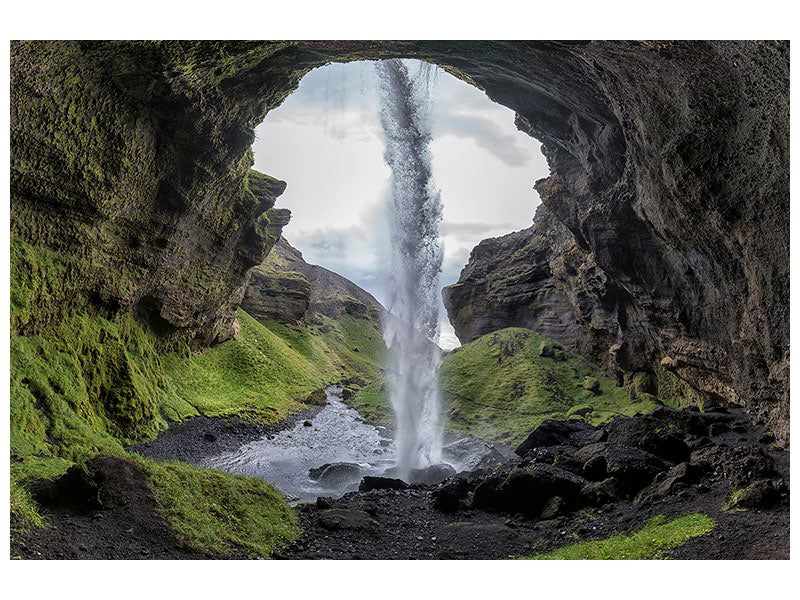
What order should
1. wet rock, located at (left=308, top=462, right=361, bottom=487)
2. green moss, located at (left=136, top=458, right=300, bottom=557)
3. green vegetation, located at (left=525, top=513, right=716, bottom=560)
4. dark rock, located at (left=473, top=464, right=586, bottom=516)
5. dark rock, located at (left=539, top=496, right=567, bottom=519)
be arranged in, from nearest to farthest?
green vegetation, located at (left=525, top=513, right=716, bottom=560)
green moss, located at (left=136, top=458, right=300, bottom=557)
dark rock, located at (left=539, top=496, right=567, bottom=519)
dark rock, located at (left=473, top=464, right=586, bottom=516)
wet rock, located at (left=308, top=462, right=361, bottom=487)

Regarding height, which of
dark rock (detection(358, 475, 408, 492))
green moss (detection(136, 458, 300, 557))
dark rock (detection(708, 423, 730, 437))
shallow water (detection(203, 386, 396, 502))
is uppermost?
dark rock (detection(708, 423, 730, 437))

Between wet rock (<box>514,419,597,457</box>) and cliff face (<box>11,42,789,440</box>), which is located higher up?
cliff face (<box>11,42,789,440</box>)

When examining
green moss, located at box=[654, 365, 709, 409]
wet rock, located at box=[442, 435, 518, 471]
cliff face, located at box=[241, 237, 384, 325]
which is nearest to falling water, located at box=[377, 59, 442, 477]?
wet rock, located at box=[442, 435, 518, 471]

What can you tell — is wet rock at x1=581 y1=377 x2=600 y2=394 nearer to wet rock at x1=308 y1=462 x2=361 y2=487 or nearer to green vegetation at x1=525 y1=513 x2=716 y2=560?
wet rock at x1=308 y1=462 x2=361 y2=487

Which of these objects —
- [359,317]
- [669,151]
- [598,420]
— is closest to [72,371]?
[669,151]

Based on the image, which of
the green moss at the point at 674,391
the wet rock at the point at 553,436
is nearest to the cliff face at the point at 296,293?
the wet rock at the point at 553,436

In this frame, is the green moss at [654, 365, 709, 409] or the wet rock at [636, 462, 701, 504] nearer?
the wet rock at [636, 462, 701, 504]

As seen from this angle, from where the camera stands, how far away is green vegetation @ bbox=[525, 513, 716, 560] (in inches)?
243

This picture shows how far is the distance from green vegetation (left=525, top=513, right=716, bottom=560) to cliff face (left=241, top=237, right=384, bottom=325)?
148ft

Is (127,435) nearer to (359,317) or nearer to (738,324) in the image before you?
(738,324)

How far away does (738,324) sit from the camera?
10.6m

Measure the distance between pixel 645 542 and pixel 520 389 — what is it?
21732 mm

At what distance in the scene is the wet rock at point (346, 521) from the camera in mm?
8492

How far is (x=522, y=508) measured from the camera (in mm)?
9469
